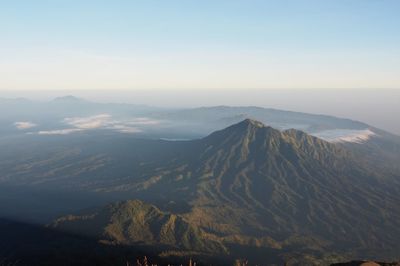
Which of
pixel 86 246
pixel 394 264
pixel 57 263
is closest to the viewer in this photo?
pixel 394 264

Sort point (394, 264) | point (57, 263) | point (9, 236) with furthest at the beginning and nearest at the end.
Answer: point (9, 236), point (57, 263), point (394, 264)


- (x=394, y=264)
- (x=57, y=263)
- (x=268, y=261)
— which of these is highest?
(x=394, y=264)

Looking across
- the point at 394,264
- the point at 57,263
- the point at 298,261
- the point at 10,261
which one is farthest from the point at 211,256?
the point at 394,264

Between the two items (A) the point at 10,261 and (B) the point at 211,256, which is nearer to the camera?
(A) the point at 10,261

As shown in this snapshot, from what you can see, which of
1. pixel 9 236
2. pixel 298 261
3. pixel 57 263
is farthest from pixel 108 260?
pixel 298 261

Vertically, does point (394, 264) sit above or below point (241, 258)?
above

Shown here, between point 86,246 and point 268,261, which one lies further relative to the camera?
point 268,261

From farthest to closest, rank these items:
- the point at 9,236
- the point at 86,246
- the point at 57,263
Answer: the point at 9,236
the point at 86,246
the point at 57,263

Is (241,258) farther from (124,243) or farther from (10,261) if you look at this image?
(10,261)

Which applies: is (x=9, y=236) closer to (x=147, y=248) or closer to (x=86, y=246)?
(x=86, y=246)
